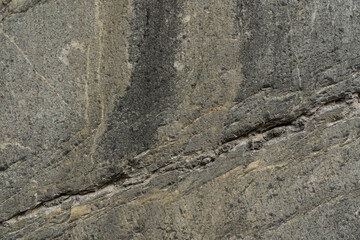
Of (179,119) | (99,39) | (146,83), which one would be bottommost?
(179,119)

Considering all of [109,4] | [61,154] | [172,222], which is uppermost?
[109,4]

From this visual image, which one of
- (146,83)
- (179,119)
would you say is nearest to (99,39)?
(146,83)

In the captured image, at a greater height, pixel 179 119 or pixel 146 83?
pixel 146 83

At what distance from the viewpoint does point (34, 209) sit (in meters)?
1.67

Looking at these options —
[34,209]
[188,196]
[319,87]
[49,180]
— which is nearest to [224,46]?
[319,87]

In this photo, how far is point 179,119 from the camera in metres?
1.69

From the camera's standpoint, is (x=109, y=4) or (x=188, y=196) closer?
(x=109, y=4)

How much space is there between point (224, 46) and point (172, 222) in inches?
27.4

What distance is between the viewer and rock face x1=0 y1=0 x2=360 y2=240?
159 cm

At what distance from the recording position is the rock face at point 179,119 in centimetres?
159

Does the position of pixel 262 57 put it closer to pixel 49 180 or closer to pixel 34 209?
pixel 49 180

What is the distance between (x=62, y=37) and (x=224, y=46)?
0.59 metres

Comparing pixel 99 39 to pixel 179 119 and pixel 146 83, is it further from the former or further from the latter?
pixel 179 119

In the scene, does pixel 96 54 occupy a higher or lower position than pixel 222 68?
higher
